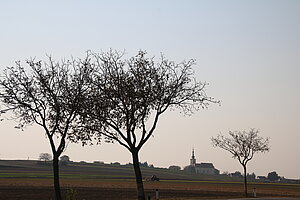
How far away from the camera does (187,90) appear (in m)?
38.4

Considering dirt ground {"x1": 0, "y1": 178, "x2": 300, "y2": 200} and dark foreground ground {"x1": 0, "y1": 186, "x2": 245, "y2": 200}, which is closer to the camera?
dark foreground ground {"x1": 0, "y1": 186, "x2": 245, "y2": 200}

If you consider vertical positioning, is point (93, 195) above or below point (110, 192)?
below

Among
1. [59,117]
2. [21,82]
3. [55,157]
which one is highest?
[21,82]

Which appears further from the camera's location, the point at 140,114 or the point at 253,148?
the point at 253,148

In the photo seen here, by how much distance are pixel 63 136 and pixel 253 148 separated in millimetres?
33263

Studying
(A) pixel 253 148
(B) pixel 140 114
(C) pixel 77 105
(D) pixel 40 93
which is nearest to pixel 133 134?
(B) pixel 140 114

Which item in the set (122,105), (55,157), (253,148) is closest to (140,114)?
(122,105)

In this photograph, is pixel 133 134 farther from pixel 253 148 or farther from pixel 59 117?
pixel 253 148

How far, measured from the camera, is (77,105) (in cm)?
3747

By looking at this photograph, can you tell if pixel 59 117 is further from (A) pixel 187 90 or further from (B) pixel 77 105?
(A) pixel 187 90

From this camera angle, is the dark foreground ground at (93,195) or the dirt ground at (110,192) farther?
the dirt ground at (110,192)

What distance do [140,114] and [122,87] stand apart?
2195 millimetres

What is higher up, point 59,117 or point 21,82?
point 21,82

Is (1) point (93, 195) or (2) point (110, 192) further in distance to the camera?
(2) point (110, 192)
